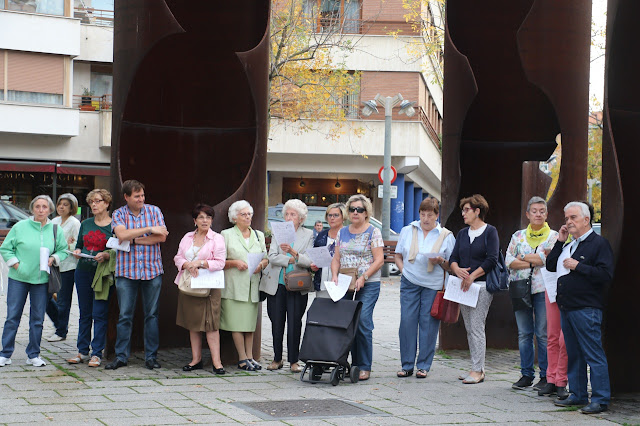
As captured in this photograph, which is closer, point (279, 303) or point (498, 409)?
point (498, 409)

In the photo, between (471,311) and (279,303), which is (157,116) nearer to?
(279,303)

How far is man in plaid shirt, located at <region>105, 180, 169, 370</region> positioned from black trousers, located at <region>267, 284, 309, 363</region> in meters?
1.22

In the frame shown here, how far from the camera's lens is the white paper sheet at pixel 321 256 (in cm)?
1016

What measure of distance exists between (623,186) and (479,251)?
1.57 metres

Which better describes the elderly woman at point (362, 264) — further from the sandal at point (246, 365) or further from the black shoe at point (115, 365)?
the black shoe at point (115, 365)

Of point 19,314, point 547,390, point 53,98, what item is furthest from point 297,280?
point 53,98

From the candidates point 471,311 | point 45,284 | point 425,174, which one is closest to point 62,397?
point 45,284

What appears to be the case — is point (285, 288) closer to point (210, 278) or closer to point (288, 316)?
point (288, 316)

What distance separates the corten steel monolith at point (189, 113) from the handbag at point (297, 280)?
4.04 feet

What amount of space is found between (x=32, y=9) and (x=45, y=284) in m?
30.2

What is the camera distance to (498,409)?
8.47 metres

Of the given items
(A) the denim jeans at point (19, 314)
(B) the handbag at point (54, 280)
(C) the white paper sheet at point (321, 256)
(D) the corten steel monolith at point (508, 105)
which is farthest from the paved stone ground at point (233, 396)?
(D) the corten steel monolith at point (508, 105)

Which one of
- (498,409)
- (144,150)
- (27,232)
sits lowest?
(498,409)

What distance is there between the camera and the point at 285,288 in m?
10.5
